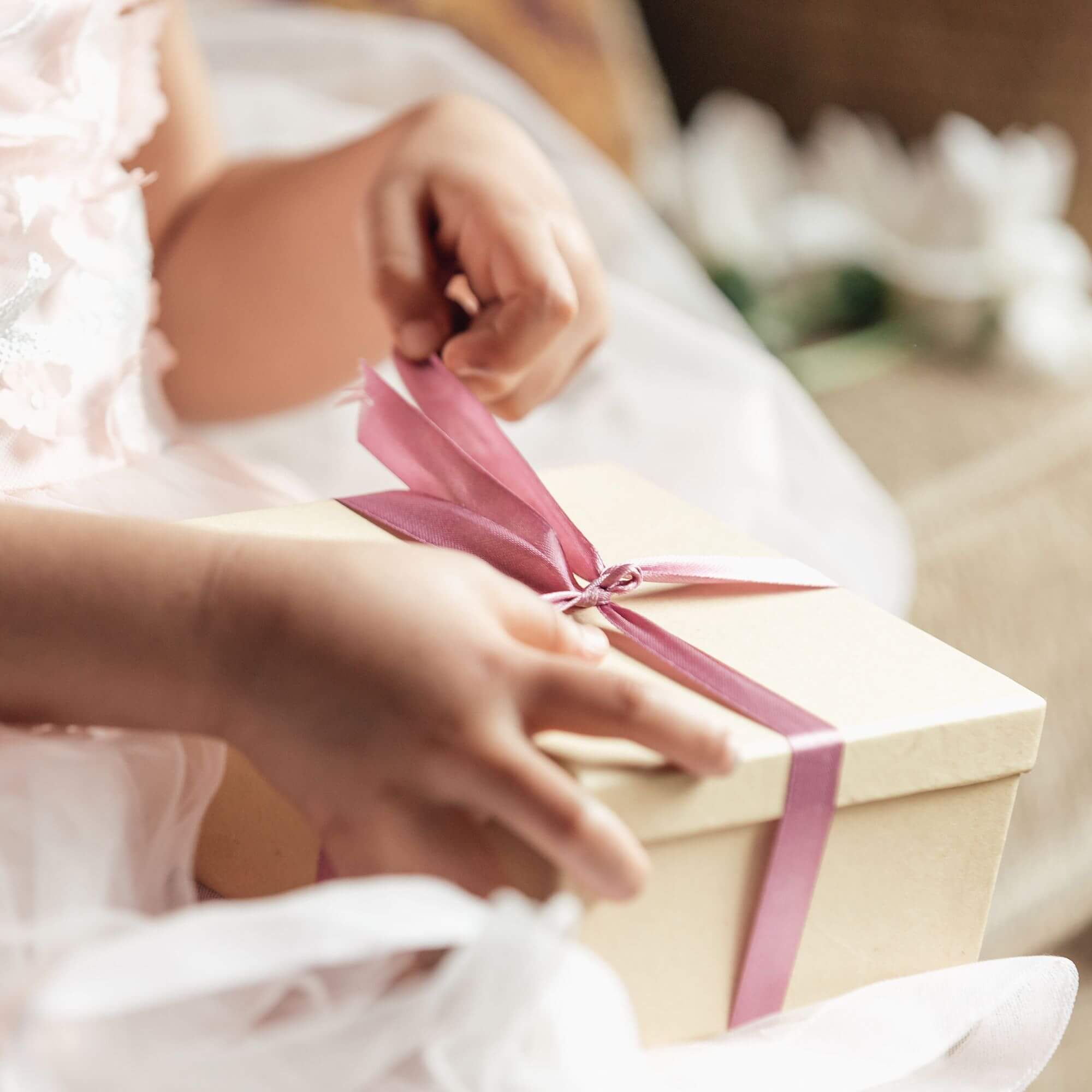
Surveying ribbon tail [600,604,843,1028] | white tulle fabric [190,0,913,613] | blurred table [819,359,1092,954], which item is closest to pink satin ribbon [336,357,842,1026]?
ribbon tail [600,604,843,1028]

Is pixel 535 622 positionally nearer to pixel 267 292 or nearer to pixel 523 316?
pixel 523 316

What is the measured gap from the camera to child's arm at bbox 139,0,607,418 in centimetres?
63

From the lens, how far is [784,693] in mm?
439

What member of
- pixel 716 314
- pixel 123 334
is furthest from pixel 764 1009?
pixel 716 314

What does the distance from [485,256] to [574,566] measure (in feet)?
0.64

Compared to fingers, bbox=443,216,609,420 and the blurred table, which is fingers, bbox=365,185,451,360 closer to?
fingers, bbox=443,216,609,420

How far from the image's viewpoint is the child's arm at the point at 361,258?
627mm

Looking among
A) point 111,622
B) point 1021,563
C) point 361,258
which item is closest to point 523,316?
point 361,258

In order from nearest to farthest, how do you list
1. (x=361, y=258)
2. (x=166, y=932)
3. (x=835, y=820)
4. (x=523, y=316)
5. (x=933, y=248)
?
(x=166, y=932)
(x=835, y=820)
(x=523, y=316)
(x=361, y=258)
(x=933, y=248)

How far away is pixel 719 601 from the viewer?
0.51m

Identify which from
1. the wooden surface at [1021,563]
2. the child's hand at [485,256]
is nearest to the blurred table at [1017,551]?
the wooden surface at [1021,563]

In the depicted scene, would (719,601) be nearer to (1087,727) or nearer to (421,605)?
(421,605)

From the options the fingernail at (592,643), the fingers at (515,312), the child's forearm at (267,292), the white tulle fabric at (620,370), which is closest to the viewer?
the fingernail at (592,643)

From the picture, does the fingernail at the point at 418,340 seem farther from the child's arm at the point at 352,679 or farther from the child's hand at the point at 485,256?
the child's arm at the point at 352,679
